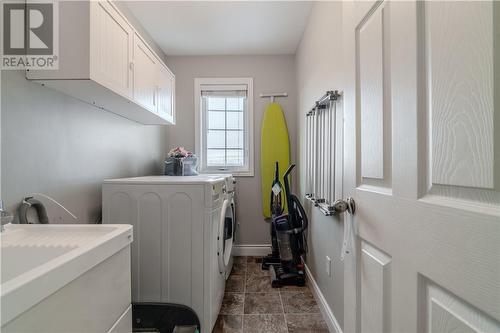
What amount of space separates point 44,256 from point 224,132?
8.17ft

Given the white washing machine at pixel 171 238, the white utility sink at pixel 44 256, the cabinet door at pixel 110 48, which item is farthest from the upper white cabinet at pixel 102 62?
the white utility sink at pixel 44 256

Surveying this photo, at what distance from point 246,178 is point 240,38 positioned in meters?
1.67

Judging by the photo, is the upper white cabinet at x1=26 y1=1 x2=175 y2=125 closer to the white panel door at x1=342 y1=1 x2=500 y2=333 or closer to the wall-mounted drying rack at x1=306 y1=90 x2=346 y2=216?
the white panel door at x1=342 y1=1 x2=500 y2=333

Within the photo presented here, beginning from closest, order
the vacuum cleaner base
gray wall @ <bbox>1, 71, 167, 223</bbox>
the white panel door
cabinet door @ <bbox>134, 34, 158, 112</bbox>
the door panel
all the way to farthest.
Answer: the white panel door < the door panel < gray wall @ <bbox>1, 71, 167, 223</bbox> < cabinet door @ <bbox>134, 34, 158, 112</bbox> < the vacuum cleaner base

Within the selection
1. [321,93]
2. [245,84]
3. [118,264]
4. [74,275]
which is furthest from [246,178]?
[74,275]

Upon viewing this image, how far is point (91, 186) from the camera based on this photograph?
1.60 m

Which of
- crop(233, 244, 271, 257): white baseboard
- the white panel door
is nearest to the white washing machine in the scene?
the white panel door

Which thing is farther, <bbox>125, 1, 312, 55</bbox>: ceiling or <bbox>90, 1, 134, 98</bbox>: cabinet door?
<bbox>125, 1, 312, 55</bbox>: ceiling

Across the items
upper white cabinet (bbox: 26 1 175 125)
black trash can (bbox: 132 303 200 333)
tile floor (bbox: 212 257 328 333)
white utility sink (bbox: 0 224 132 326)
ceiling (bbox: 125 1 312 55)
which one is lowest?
tile floor (bbox: 212 257 328 333)

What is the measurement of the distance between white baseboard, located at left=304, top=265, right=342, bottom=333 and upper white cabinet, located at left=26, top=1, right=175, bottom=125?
2023 millimetres

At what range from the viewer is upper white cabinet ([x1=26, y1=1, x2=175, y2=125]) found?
3.67ft

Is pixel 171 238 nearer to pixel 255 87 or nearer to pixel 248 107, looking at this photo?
pixel 248 107

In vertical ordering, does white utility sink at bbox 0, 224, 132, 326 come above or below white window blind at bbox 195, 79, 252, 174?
below

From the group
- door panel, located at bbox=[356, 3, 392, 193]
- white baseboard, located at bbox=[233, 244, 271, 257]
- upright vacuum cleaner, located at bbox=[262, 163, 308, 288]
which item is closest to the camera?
door panel, located at bbox=[356, 3, 392, 193]
